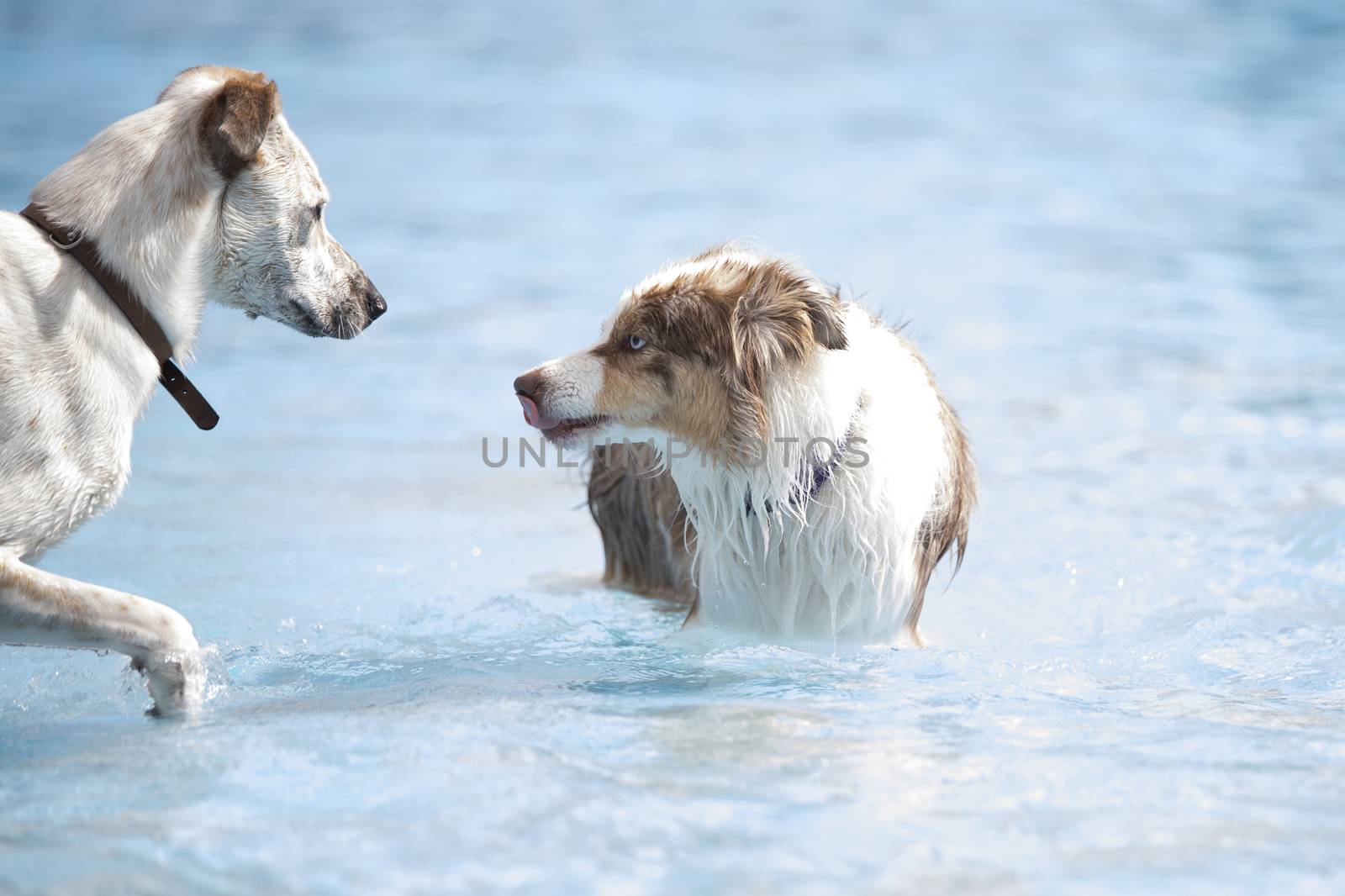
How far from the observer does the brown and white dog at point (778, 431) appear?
3.90 meters

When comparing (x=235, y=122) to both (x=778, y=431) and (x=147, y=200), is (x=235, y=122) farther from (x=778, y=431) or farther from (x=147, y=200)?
(x=778, y=431)

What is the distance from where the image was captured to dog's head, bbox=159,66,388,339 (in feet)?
11.3

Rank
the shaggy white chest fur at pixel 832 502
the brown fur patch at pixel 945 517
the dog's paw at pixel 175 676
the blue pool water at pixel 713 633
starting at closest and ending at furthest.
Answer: the blue pool water at pixel 713 633, the dog's paw at pixel 175 676, the shaggy white chest fur at pixel 832 502, the brown fur patch at pixel 945 517

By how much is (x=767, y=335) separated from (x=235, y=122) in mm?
1454

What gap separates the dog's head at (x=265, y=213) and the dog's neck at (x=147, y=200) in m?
0.06

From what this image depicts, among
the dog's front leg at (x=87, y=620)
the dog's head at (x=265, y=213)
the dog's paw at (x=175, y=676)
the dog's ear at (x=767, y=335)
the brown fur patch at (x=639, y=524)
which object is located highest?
the dog's head at (x=265, y=213)

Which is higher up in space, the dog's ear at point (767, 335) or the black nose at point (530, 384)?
the dog's ear at point (767, 335)

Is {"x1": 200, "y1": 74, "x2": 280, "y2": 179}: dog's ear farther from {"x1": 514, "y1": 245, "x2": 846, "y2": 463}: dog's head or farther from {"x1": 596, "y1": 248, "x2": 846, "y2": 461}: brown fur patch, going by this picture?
{"x1": 596, "y1": 248, "x2": 846, "y2": 461}: brown fur patch

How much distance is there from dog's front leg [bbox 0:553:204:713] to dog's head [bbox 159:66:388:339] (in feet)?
2.91

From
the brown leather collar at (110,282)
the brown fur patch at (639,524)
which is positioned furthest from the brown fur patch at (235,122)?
the brown fur patch at (639,524)

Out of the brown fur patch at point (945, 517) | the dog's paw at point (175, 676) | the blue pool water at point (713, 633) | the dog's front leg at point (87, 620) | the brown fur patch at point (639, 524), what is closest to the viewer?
the blue pool water at point (713, 633)

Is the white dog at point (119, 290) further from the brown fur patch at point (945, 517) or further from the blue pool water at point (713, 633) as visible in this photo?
the brown fur patch at point (945, 517)

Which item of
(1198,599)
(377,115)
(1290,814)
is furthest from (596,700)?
(377,115)

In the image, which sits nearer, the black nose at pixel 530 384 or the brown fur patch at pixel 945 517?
the black nose at pixel 530 384
